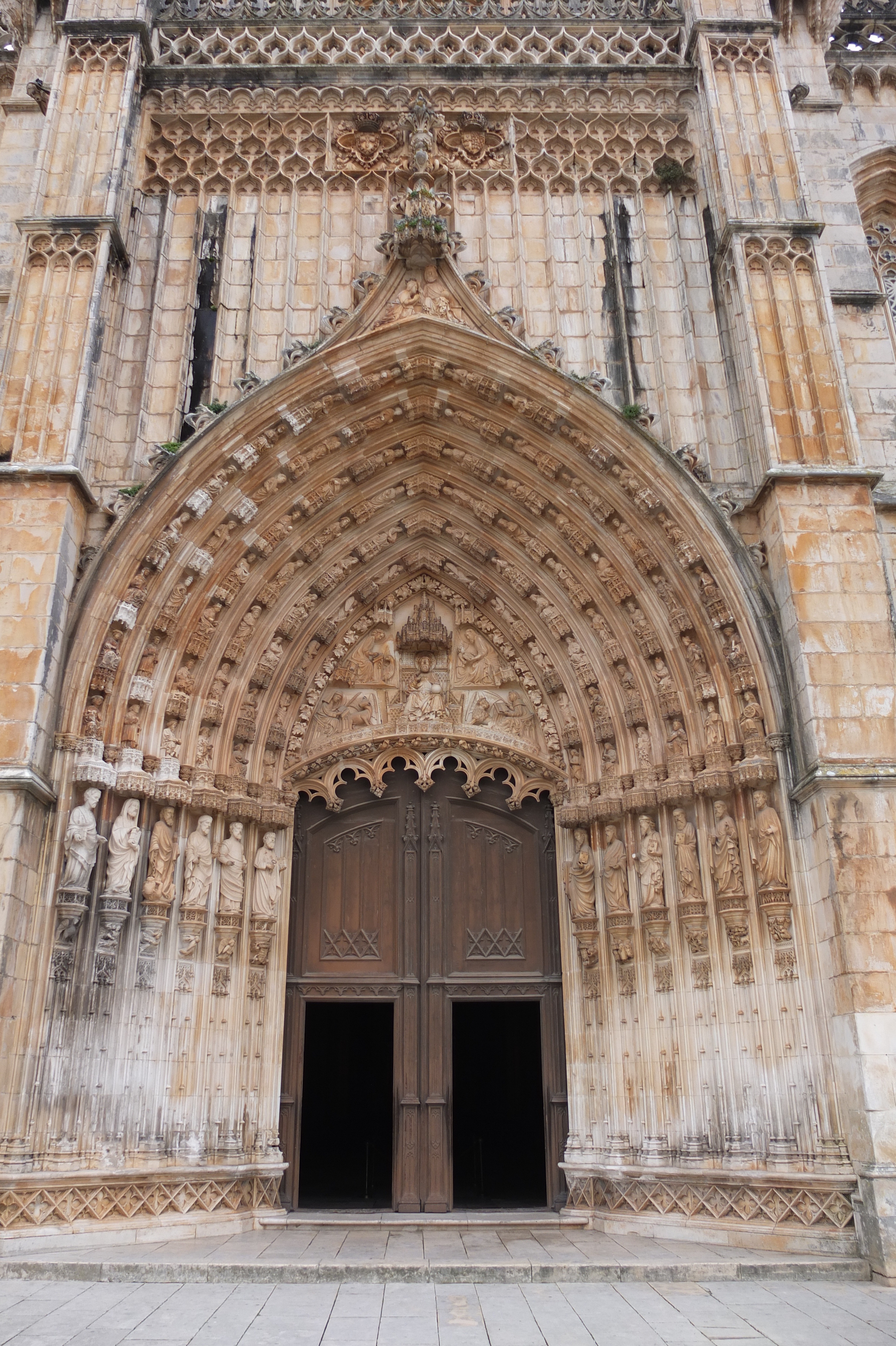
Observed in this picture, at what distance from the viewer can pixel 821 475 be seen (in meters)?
8.93

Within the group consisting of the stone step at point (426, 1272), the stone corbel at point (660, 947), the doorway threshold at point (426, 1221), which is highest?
the stone corbel at point (660, 947)

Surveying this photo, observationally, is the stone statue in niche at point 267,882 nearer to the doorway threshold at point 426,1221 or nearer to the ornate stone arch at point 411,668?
the ornate stone arch at point 411,668

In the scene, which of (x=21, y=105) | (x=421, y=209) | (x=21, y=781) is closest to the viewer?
(x=21, y=781)

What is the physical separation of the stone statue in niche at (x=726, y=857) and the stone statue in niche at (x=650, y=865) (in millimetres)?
513

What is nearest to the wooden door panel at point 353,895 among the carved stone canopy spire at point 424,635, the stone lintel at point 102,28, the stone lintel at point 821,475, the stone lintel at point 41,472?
the carved stone canopy spire at point 424,635

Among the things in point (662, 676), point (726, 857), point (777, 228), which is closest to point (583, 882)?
point (726, 857)

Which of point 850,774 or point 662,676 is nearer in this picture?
point 850,774

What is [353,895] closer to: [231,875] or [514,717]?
[231,875]

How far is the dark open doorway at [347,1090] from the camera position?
13.3 meters

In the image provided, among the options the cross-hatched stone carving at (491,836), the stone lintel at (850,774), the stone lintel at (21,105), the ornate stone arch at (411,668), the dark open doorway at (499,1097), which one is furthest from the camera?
the dark open doorway at (499,1097)

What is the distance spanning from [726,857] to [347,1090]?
7317 mm

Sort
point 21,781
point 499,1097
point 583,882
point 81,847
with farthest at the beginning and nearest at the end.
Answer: point 499,1097, point 583,882, point 81,847, point 21,781

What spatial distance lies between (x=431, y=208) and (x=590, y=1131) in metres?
9.02

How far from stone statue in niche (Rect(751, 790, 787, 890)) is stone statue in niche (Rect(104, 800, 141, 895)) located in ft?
17.0
